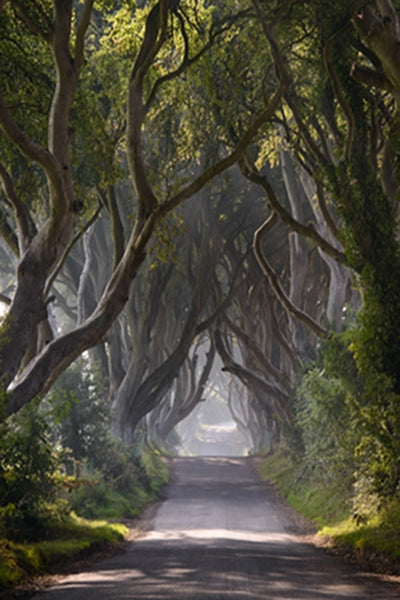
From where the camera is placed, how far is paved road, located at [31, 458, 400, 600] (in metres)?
7.23

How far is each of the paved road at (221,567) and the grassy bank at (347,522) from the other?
463 mm

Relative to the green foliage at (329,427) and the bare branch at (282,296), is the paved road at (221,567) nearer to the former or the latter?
the green foliage at (329,427)

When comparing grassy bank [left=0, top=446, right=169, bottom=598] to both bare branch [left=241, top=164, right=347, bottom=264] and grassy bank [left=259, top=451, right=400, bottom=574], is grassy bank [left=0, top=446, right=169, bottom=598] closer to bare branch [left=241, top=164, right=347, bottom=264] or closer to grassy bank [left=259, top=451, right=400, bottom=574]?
grassy bank [left=259, top=451, right=400, bottom=574]

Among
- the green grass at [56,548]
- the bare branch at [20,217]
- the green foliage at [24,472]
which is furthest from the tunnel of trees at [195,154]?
the green grass at [56,548]

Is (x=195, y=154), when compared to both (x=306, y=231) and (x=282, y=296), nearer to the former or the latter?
(x=282, y=296)

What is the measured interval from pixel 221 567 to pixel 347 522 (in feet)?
15.6

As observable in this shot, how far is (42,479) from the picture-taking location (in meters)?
10.6

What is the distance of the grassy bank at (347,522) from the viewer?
9.85 meters

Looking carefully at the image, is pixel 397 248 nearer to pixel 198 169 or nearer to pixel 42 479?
pixel 42 479

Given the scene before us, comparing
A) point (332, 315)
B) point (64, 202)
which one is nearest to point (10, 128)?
point (64, 202)

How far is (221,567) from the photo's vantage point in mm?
9070

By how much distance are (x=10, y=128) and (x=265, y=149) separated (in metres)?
9.52

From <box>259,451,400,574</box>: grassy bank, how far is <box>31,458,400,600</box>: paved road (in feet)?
1.52

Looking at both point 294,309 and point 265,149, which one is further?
point 265,149
